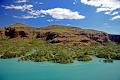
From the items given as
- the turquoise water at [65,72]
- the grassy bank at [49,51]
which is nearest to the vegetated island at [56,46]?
the grassy bank at [49,51]

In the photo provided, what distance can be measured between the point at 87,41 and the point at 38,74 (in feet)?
6.39

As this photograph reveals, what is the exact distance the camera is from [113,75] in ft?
14.4

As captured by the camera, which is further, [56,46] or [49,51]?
[49,51]

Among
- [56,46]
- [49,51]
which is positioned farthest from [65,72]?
[49,51]

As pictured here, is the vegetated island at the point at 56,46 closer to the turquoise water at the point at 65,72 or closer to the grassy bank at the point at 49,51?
the grassy bank at the point at 49,51

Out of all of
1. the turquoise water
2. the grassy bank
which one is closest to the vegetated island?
the grassy bank

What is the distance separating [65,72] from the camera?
4922mm

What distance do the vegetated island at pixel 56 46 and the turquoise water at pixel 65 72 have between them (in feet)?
0.84

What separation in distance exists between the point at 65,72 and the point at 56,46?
1524 mm

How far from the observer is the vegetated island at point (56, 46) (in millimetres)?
5559

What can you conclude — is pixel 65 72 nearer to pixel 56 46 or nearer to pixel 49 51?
pixel 56 46

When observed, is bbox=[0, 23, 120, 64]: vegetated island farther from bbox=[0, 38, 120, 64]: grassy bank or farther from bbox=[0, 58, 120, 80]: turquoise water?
bbox=[0, 58, 120, 80]: turquoise water

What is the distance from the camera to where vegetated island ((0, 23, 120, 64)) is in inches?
219

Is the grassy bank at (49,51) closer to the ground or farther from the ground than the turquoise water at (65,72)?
farther from the ground
